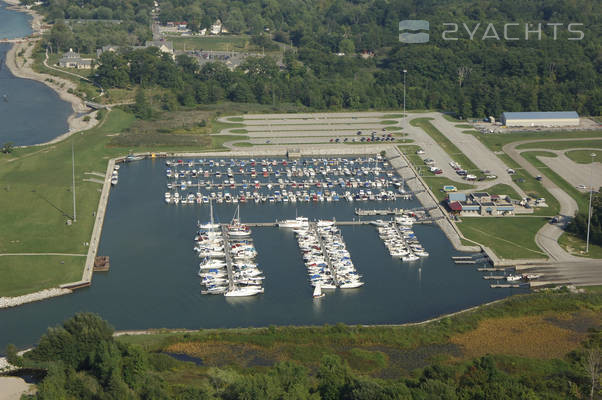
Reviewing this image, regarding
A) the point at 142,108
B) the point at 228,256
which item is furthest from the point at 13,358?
the point at 142,108

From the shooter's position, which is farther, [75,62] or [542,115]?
[75,62]

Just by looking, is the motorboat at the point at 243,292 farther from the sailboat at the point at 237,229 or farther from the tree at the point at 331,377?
the tree at the point at 331,377

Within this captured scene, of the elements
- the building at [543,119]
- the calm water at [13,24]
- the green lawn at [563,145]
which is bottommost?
the green lawn at [563,145]

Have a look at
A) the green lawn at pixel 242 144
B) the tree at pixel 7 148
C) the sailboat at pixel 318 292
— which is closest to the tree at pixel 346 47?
the green lawn at pixel 242 144

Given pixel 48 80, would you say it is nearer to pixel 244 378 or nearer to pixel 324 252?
pixel 324 252

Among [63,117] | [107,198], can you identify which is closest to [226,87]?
[63,117]

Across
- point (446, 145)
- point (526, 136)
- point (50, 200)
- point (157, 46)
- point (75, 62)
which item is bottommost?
point (50, 200)
